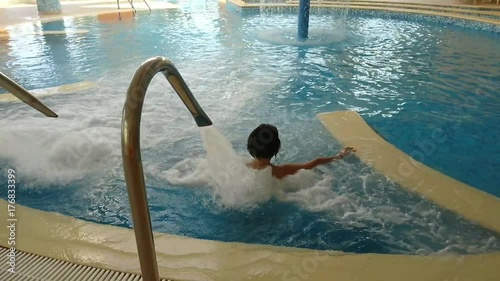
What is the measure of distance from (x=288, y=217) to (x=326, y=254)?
562 millimetres

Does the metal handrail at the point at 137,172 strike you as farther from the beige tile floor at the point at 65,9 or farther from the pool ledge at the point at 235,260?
the beige tile floor at the point at 65,9

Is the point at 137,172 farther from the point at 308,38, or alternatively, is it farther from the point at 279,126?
the point at 308,38

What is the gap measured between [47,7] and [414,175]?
1462 centimetres

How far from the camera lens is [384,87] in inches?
215

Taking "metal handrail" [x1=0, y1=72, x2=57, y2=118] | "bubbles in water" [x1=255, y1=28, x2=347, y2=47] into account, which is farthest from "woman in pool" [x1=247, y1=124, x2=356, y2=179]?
"bubbles in water" [x1=255, y1=28, x2=347, y2=47]

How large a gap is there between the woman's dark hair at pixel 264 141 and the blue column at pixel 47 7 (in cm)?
1396

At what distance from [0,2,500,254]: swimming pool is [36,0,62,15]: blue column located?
18.6 feet

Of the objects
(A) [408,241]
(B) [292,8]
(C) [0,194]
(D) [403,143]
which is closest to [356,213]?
(A) [408,241]

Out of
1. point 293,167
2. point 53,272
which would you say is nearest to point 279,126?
point 293,167

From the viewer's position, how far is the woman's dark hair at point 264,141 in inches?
107

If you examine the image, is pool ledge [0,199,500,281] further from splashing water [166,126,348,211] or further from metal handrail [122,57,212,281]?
metal handrail [122,57,212,281]

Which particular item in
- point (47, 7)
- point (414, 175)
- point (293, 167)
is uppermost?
point (47, 7)

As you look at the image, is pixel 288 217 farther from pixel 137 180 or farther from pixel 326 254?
pixel 137 180

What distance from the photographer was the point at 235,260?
208cm
